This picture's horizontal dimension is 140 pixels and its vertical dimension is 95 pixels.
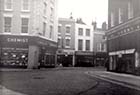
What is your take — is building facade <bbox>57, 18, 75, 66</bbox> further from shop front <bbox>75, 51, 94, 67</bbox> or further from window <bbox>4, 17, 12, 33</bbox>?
window <bbox>4, 17, 12, 33</bbox>

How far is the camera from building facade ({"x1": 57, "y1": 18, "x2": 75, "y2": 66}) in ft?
112

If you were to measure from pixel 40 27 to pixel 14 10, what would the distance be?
3.35 metres

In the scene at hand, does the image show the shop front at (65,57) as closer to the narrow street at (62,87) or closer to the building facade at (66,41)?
the building facade at (66,41)

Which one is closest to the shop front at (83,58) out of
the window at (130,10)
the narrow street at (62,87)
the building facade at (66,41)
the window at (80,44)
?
the building facade at (66,41)

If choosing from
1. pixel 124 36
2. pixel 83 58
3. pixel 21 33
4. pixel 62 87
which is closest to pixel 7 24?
pixel 21 33

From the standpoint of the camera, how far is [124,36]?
1634 cm

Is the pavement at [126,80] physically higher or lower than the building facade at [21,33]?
→ lower

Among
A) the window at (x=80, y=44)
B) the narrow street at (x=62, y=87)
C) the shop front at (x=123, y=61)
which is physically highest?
the window at (x=80, y=44)

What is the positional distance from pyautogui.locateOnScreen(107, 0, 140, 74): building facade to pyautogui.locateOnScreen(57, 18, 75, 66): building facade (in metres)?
14.9

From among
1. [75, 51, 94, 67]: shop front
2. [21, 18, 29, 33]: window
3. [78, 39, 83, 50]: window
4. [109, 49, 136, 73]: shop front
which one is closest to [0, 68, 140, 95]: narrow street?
[109, 49, 136, 73]: shop front

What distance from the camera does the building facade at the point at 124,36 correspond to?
47.3 ft

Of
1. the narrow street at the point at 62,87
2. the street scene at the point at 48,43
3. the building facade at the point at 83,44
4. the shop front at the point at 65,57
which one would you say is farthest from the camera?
the building facade at the point at 83,44

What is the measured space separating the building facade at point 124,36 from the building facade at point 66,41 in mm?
14919

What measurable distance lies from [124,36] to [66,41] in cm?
1913
